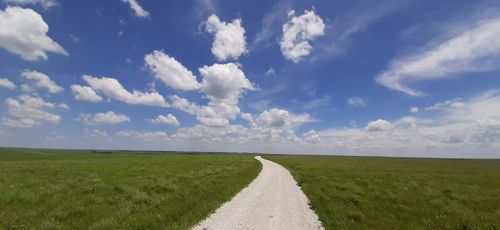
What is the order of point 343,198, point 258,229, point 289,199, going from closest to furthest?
point 258,229 → point 289,199 → point 343,198

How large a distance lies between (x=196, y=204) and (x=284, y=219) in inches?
179

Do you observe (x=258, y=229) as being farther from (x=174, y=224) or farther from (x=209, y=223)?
(x=174, y=224)

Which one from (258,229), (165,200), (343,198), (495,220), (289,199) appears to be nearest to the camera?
(258,229)

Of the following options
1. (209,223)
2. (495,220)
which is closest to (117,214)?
(209,223)

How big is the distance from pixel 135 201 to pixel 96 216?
301cm

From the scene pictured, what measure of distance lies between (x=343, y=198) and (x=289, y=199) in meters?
3.67

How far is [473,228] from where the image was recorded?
11.8 m

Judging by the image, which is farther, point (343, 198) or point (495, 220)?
point (343, 198)

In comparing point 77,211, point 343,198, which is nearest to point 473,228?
point 343,198

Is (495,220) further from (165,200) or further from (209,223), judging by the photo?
(165,200)

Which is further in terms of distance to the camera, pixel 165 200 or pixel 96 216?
pixel 165 200

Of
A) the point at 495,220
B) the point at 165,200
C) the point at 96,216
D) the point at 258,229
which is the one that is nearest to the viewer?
the point at 258,229

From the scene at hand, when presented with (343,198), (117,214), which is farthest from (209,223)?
(343,198)

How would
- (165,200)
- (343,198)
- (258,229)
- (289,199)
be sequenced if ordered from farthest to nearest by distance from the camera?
(343,198) → (289,199) → (165,200) → (258,229)
